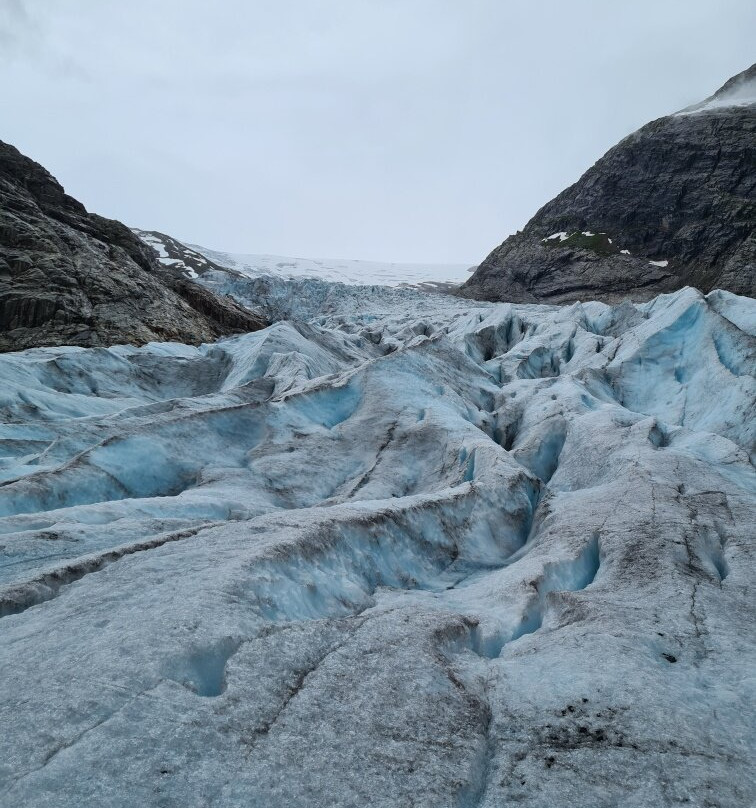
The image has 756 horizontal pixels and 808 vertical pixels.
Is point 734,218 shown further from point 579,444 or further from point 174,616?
point 174,616

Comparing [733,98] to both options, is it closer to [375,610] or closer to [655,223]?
[655,223]

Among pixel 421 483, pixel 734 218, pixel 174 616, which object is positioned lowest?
pixel 421 483

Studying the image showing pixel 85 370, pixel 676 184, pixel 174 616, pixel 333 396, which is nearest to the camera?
pixel 174 616

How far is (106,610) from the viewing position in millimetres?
5008

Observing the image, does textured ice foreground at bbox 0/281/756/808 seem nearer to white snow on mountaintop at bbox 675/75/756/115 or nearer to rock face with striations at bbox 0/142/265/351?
rock face with striations at bbox 0/142/265/351

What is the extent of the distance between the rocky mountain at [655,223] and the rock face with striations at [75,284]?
60.0m

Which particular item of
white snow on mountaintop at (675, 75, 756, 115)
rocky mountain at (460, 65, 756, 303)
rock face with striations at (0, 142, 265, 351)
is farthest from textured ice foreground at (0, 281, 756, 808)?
white snow on mountaintop at (675, 75, 756, 115)

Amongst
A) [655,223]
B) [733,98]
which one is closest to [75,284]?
[655,223]

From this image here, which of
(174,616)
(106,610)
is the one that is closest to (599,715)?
(174,616)

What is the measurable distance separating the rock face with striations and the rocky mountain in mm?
59997

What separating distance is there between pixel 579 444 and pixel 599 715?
9.05 metres

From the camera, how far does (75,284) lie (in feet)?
102

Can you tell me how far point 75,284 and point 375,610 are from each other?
106 feet

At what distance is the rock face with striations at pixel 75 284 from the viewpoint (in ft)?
93.4
